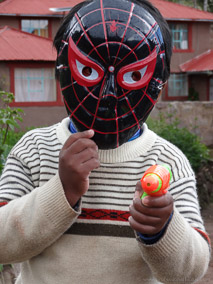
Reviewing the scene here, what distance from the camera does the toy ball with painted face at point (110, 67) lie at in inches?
53.1

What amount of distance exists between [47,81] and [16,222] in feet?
47.1

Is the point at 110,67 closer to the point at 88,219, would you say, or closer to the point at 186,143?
the point at 88,219

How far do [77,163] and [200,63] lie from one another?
19183mm

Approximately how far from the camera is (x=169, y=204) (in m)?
1.23

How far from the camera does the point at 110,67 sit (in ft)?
4.42

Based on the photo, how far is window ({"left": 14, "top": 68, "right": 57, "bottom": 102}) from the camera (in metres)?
15.3

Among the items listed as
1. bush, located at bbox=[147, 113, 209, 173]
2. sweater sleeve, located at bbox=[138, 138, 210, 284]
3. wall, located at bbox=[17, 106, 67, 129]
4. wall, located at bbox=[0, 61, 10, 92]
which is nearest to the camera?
sweater sleeve, located at bbox=[138, 138, 210, 284]

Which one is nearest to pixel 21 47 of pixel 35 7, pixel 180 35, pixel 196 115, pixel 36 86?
pixel 36 86

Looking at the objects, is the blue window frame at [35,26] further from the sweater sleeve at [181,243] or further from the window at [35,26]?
the sweater sleeve at [181,243]

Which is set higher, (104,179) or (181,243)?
(104,179)

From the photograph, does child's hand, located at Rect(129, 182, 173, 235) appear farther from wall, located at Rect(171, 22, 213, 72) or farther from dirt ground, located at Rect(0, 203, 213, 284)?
wall, located at Rect(171, 22, 213, 72)

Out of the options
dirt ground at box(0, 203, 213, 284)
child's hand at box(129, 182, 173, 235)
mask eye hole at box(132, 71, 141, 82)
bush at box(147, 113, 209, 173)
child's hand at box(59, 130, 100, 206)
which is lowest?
dirt ground at box(0, 203, 213, 284)

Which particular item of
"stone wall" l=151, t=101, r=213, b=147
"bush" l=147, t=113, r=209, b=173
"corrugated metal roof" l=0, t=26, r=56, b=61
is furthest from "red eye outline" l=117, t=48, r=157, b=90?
"corrugated metal roof" l=0, t=26, r=56, b=61

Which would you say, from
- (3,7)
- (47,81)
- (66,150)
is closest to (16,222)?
(66,150)
